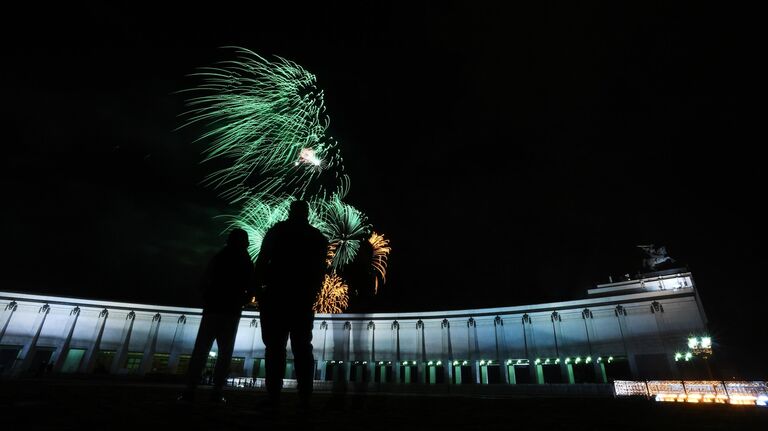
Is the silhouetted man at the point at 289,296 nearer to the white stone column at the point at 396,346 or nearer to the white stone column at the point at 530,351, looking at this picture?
the white stone column at the point at 530,351

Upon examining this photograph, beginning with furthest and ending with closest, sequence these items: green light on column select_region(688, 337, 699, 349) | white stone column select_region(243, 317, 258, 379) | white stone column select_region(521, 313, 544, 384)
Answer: white stone column select_region(243, 317, 258, 379) → white stone column select_region(521, 313, 544, 384) → green light on column select_region(688, 337, 699, 349)

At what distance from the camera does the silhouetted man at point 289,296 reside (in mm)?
5031

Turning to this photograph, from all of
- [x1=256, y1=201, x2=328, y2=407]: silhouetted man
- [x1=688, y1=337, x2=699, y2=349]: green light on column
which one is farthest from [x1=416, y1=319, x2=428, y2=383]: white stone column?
[x1=256, y1=201, x2=328, y2=407]: silhouetted man

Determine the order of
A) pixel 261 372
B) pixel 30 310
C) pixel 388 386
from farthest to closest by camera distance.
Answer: pixel 261 372, pixel 30 310, pixel 388 386

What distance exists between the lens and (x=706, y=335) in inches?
1815

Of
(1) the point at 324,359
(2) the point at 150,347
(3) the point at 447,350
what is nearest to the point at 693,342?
(3) the point at 447,350

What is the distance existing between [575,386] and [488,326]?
2444 cm

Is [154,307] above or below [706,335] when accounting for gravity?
above

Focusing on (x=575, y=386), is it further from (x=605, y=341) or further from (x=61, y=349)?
(x=61, y=349)

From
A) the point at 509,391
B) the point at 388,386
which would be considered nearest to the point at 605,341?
the point at 509,391

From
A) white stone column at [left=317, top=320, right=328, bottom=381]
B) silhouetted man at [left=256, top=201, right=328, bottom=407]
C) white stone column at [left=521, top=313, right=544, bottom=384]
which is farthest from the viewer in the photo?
white stone column at [left=317, top=320, right=328, bottom=381]

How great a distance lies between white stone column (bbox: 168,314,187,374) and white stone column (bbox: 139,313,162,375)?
8.21 feet

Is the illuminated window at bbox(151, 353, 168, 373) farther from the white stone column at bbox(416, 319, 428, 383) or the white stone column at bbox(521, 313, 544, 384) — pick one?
the white stone column at bbox(521, 313, 544, 384)

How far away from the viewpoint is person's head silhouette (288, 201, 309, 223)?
5.75m
